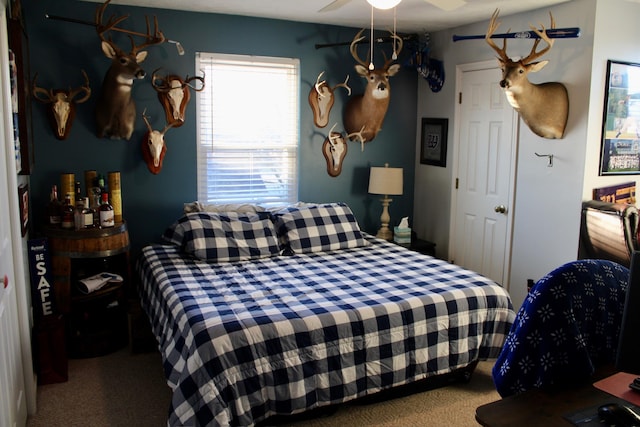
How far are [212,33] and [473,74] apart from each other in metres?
2.09

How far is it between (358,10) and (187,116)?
1.51 meters

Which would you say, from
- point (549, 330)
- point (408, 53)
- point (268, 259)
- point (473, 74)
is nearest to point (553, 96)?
point (473, 74)

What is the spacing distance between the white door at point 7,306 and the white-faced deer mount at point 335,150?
2593mm

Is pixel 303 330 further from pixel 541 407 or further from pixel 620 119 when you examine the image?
pixel 620 119

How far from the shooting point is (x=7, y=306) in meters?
2.42

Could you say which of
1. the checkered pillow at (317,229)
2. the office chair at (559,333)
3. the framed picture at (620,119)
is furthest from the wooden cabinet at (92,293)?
the framed picture at (620,119)

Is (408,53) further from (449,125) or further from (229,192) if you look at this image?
(229,192)

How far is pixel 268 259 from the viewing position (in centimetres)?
378

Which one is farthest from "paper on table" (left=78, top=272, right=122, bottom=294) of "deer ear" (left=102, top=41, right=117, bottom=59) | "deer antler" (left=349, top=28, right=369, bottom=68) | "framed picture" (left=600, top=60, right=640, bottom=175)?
"framed picture" (left=600, top=60, right=640, bottom=175)

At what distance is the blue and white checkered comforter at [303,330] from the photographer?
2.44 meters

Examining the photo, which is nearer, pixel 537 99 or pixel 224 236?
pixel 537 99

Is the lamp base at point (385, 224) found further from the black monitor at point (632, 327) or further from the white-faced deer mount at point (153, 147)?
the black monitor at point (632, 327)

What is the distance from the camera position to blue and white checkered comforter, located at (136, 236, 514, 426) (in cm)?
244

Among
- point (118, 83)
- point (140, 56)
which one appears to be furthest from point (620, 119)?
point (118, 83)
